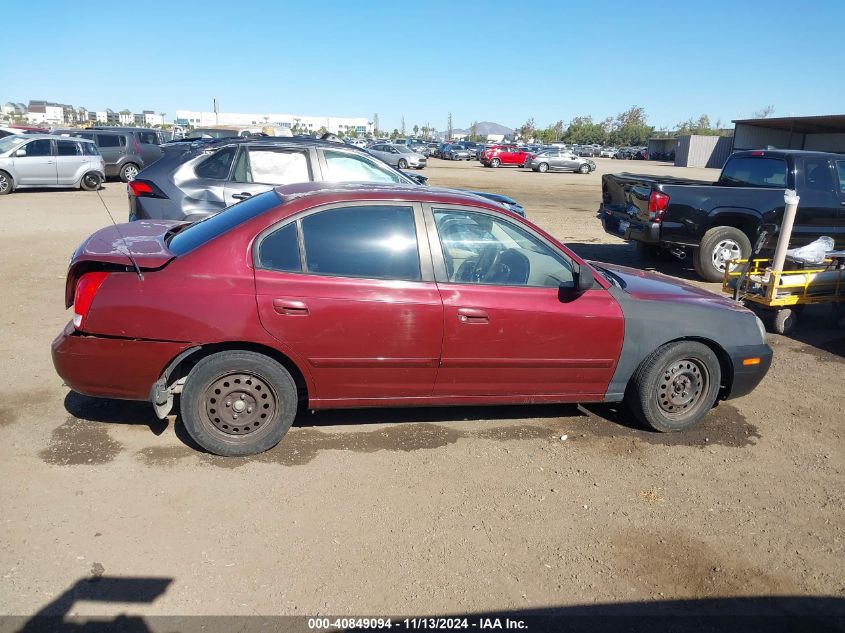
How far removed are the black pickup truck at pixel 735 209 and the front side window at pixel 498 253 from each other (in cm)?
544

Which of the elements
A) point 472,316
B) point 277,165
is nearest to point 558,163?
point 277,165

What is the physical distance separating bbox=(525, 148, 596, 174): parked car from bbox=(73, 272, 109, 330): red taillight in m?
38.3

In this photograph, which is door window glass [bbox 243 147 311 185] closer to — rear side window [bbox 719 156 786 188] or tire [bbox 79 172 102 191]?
rear side window [bbox 719 156 786 188]

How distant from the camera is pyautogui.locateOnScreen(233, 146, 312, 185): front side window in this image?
26.0ft

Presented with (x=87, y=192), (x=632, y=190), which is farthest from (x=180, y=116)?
(x=632, y=190)

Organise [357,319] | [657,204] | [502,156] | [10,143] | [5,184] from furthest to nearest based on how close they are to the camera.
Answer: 1. [502,156]
2. [10,143]
3. [5,184]
4. [657,204]
5. [357,319]

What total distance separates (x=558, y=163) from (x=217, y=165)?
35083mm

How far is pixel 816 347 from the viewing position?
6.76 meters

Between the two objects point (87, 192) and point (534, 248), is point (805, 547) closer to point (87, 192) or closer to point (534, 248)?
point (534, 248)

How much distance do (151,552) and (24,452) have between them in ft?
4.70

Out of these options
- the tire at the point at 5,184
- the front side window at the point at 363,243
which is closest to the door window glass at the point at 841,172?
the front side window at the point at 363,243

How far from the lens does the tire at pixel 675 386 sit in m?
4.45

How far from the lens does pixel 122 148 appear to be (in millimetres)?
22531

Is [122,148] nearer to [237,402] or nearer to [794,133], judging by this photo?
[237,402]
